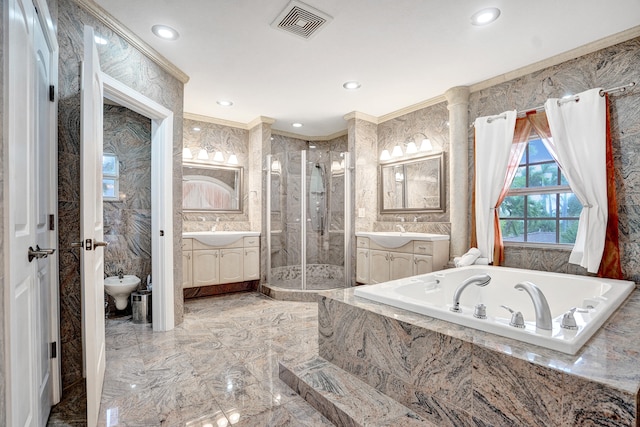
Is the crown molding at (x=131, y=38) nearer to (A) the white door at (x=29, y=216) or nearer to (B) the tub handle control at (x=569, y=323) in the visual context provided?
(A) the white door at (x=29, y=216)

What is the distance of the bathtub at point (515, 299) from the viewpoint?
4.37 feet

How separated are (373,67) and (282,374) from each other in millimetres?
2713

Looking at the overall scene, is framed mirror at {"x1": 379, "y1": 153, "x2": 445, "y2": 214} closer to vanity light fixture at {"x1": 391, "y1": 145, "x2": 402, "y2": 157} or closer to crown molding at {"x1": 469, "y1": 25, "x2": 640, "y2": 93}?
vanity light fixture at {"x1": 391, "y1": 145, "x2": 402, "y2": 157}

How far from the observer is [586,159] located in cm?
255

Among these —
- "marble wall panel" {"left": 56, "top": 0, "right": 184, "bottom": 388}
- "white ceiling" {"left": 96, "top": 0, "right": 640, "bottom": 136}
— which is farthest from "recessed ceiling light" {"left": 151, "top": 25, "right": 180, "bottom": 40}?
"marble wall panel" {"left": 56, "top": 0, "right": 184, "bottom": 388}

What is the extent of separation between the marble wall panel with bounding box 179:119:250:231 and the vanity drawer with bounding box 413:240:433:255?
2340 millimetres

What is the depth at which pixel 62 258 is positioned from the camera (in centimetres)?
189

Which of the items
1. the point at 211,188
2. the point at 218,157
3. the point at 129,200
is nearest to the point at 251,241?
the point at 211,188

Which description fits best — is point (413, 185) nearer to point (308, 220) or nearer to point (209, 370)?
point (308, 220)

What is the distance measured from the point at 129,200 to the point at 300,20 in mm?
2790

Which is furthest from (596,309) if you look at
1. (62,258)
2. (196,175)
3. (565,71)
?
(196,175)

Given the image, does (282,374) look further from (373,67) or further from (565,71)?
(565,71)

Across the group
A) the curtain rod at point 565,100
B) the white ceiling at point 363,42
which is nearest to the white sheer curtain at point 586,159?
the curtain rod at point 565,100

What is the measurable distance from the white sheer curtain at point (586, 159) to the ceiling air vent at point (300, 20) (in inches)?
81.4
